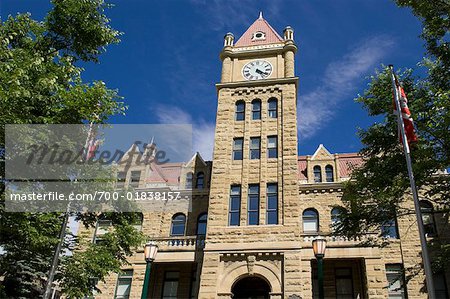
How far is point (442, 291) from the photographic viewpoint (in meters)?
21.8

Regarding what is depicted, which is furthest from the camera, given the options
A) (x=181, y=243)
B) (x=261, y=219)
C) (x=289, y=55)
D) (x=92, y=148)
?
(x=289, y=55)

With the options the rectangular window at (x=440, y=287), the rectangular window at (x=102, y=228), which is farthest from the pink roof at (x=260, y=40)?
the rectangular window at (x=440, y=287)

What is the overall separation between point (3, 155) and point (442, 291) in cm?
2290

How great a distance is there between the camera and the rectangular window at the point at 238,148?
24.6 m

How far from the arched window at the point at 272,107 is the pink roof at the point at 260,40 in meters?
5.55

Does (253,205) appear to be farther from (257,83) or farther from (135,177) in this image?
(135,177)

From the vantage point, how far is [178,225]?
26.9 meters

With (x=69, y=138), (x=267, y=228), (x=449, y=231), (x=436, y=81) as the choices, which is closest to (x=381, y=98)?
(x=436, y=81)

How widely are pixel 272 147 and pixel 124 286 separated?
12938mm

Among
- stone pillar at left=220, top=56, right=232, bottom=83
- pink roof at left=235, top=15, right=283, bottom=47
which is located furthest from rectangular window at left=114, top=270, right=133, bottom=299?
pink roof at left=235, top=15, right=283, bottom=47

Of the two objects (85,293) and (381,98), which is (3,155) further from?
(381,98)

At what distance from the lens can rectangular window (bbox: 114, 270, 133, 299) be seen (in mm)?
24392

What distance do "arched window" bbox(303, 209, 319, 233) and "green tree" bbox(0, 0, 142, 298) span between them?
13445mm

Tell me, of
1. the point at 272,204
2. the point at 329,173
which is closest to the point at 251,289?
the point at 272,204
